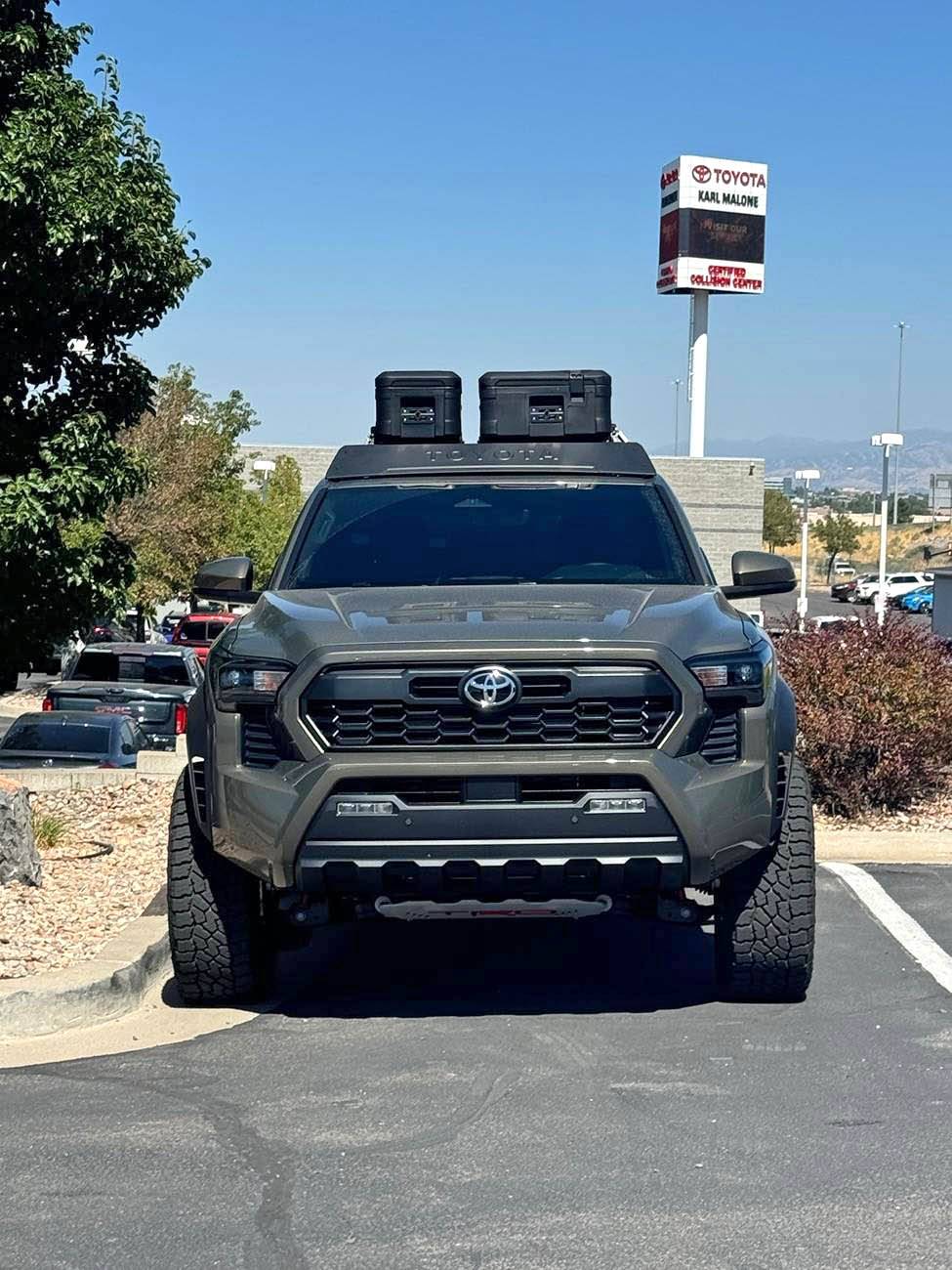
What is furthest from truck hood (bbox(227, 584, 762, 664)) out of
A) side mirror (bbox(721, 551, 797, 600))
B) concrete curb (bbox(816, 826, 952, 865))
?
concrete curb (bbox(816, 826, 952, 865))

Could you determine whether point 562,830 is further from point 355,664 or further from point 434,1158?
point 434,1158

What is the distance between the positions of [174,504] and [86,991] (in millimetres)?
34943

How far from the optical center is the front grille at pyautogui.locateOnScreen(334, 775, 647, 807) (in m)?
6.18

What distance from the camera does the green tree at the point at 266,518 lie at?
166 feet

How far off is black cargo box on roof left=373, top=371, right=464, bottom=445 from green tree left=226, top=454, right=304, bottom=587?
3707cm

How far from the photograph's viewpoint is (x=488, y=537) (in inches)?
307

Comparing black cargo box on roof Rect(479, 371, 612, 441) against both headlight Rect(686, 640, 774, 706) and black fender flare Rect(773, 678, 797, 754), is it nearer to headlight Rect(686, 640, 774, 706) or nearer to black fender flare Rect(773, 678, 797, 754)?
black fender flare Rect(773, 678, 797, 754)

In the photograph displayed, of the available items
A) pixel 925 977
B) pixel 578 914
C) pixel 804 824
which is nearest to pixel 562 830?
pixel 578 914

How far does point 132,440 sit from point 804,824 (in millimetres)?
34720

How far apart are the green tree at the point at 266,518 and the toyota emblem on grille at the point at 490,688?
41215 millimetres

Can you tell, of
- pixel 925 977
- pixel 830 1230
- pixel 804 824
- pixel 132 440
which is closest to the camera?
pixel 830 1230

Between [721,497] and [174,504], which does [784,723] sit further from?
[721,497]

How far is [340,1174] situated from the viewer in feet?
16.3

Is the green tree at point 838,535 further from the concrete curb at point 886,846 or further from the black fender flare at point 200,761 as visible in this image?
the black fender flare at point 200,761
